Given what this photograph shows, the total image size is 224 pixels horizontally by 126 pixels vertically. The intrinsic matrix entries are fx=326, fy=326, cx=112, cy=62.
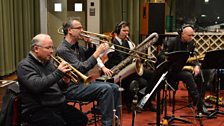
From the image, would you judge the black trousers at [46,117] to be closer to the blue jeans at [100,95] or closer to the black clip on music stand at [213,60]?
the blue jeans at [100,95]

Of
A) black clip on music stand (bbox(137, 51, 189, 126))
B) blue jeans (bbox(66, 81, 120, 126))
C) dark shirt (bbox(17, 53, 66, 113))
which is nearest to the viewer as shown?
dark shirt (bbox(17, 53, 66, 113))

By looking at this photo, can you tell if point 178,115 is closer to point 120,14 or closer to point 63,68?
point 63,68

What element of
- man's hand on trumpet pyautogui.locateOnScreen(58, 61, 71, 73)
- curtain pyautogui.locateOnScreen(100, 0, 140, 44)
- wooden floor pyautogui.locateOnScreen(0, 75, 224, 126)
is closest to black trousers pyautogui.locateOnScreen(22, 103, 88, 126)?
man's hand on trumpet pyautogui.locateOnScreen(58, 61, 71, 73)

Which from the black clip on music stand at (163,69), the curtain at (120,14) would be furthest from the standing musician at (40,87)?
the curtain at (120,14)

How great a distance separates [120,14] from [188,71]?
12.2 feet

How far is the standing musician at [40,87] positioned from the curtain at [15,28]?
3.75 meters

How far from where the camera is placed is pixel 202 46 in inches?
280

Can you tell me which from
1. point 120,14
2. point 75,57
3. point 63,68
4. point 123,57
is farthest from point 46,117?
point 120,14

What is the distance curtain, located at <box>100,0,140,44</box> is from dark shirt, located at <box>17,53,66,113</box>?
16.7 feet

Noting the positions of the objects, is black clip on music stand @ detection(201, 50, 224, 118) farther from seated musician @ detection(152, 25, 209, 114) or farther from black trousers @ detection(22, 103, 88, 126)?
black trousers @ detection(22, 103, 88, 126)

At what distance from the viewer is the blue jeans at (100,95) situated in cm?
313

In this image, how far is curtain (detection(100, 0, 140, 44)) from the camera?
7.66 metres

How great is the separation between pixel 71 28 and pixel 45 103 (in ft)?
3.36

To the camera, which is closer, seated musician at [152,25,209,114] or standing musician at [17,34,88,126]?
standing musician at [17,34,88,126]
